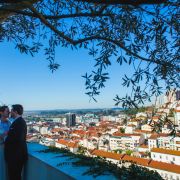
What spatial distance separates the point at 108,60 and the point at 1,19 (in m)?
1.36

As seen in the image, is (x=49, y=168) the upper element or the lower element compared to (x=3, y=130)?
lower

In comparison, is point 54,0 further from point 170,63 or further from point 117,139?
point 117,139

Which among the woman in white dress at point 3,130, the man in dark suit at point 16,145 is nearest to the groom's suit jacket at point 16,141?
the man in dark suit at point 16,145

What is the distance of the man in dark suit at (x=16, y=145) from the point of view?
3.89 m

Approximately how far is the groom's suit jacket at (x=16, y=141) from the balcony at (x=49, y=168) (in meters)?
0.17

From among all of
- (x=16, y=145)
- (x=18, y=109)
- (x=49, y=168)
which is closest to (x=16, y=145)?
(x=16, y=145)

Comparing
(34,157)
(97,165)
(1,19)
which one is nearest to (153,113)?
(97,165)

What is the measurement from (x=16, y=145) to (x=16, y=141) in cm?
5

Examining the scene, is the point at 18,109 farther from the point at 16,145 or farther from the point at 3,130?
the point at 3,130

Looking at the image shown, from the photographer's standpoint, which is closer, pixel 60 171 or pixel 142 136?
pixel 60 171

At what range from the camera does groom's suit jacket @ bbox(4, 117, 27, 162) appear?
3.89 metres

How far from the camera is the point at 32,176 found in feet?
12.9

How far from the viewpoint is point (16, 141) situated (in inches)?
154

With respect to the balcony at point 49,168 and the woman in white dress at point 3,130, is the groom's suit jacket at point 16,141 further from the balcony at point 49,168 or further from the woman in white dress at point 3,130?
the woman in white dress at point 3,130
